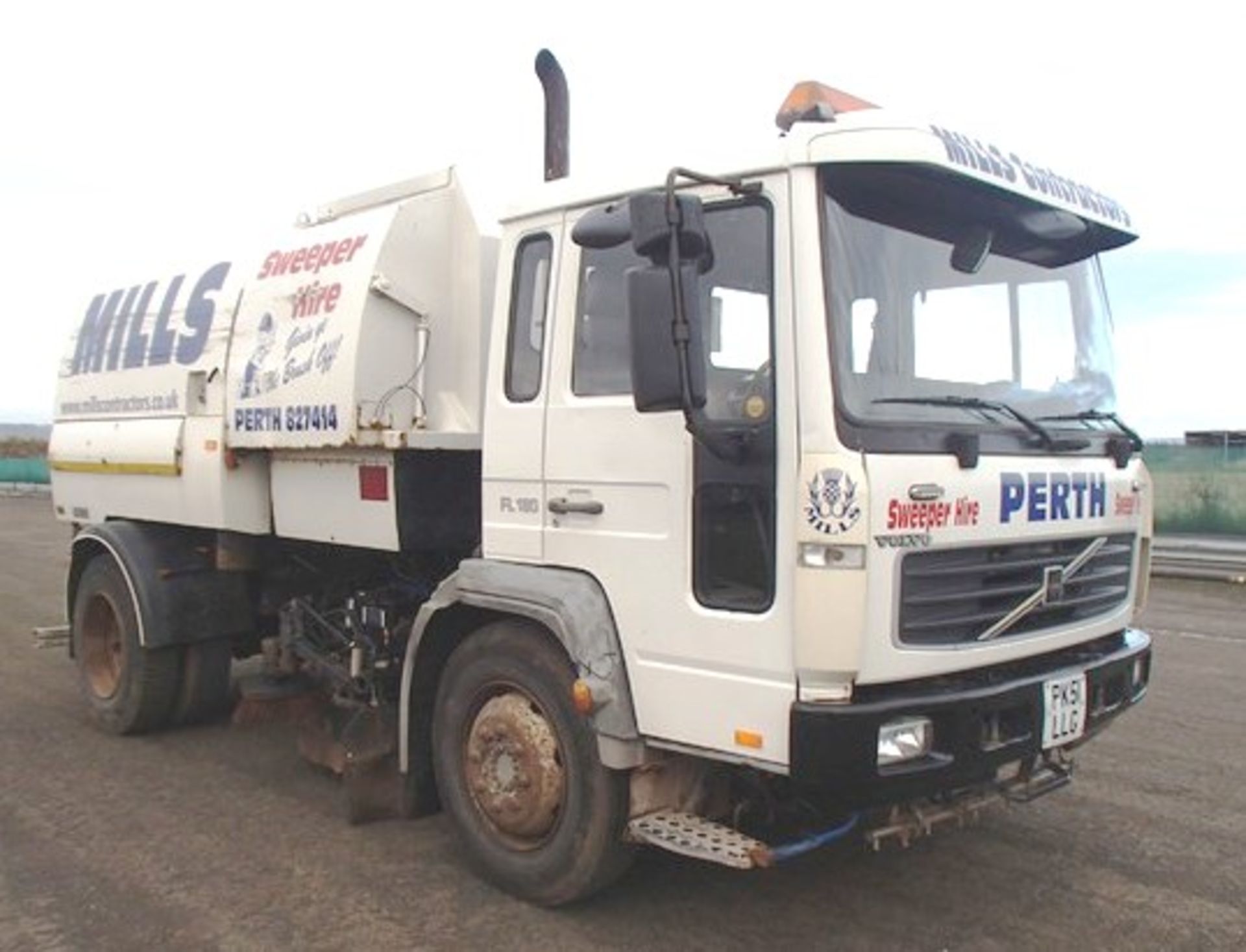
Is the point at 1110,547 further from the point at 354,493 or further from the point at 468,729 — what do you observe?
the point at 354,493

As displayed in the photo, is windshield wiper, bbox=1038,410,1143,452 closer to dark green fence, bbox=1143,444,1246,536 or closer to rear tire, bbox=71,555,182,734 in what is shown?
rear tire, bbox=71,555,182,734

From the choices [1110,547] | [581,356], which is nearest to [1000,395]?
[1110,547]

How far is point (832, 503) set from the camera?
339 cm

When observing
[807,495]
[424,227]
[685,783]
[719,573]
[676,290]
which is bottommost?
[685,783]

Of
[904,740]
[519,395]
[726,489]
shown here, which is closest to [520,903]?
[904,740]

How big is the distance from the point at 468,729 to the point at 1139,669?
2612 millimetres

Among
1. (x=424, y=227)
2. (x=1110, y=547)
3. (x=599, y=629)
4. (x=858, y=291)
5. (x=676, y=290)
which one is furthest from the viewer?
(x=424, y=227)

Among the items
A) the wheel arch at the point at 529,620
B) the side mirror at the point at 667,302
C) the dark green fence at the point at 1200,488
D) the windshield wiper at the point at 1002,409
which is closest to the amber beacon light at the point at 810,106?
the side mirror at the point at 667,302

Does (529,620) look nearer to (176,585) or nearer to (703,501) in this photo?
(703,501)

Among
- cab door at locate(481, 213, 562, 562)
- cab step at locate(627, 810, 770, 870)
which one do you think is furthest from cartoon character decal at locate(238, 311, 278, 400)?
cab step at locate(627, 810, 770, 870)

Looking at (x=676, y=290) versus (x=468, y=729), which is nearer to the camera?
(x=676, y=290)

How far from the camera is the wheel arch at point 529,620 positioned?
386 cm

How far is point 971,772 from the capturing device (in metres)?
3.67

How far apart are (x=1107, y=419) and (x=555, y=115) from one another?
2.57 meters
